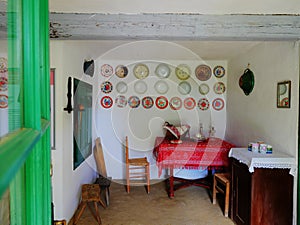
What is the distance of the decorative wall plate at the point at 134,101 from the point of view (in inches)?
189

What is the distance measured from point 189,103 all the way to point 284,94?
2.26 meters

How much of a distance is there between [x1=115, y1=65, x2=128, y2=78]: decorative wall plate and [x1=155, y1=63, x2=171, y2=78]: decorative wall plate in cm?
55

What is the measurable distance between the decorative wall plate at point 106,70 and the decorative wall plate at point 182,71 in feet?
3.89

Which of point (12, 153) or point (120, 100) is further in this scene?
point (120, 100)

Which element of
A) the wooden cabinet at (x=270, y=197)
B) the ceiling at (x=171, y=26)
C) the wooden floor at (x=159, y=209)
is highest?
the ceiling at (x=171, y=26)

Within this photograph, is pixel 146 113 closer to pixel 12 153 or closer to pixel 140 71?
pixel 140 71

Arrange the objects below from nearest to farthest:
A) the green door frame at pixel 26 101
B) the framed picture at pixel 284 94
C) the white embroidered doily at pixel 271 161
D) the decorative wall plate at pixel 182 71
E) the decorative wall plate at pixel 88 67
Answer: the green door frame at pixel 26 101 < the white embroidered doily at pixel 271 161 < the framed picture at pixel 284 94 < the decorative wall plate at pixel 88 67 < the decorative wall plate at pixel 182 71

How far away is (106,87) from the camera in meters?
4.75

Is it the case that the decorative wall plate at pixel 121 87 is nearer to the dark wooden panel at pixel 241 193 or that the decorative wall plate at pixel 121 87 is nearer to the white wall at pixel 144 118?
the white wall at pixel 144 118

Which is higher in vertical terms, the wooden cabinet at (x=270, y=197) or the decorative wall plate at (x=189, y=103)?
the decorative wall plate at (x=189, y=103)

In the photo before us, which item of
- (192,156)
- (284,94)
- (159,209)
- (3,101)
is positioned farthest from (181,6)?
(159,209)

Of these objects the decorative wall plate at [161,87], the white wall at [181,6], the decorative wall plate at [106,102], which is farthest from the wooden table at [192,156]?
the white wall at [181,6]

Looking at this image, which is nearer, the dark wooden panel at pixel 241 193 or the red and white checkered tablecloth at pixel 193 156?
the dark wooden panel at pixel 241 193

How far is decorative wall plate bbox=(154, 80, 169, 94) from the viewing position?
482 cm
